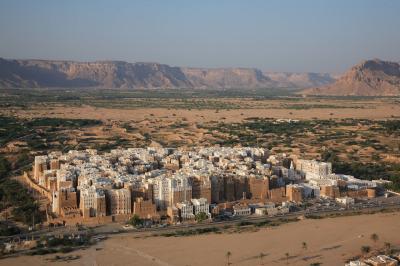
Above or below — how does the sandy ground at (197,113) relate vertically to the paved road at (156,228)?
above

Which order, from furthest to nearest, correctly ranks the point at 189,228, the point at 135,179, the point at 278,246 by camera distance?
1. the point at 135,179
2. the point at 189,228
3. the point at 278,246

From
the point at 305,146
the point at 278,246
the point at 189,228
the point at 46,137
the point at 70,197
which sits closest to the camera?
the point at 278,246

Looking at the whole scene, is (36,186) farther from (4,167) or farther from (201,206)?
(201,206)

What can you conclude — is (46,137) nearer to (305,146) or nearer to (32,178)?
(32,178)

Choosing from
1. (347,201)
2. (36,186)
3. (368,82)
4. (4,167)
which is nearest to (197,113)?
(4,167)

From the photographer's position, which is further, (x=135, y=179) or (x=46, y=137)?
(x=46, y=137)

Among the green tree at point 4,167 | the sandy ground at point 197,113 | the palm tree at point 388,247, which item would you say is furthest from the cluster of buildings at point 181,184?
the sandy ground at point 197,113

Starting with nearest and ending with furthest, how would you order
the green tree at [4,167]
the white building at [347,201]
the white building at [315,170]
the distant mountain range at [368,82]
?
the white building at [347,201] → the white building at [315,170] → the green tree at [4,167] → the distant mountain range at [368,82]

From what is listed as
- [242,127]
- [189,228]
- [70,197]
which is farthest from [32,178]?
[242,127]

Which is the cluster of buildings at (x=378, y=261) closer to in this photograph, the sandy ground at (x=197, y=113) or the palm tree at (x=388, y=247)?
the palm tree at (x=388, y=247)
